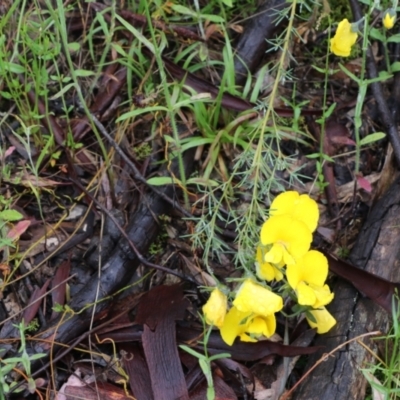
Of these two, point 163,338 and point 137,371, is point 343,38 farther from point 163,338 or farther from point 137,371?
point 137,371

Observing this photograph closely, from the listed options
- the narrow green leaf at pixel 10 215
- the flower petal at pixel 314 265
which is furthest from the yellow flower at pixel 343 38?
the narrow green leaf at pixel 10 215

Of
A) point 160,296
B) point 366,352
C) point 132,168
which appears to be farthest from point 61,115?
point 366,352

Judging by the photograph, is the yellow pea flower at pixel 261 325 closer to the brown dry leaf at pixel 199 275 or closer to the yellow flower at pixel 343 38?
the brown dry leaf at pixel 199 275

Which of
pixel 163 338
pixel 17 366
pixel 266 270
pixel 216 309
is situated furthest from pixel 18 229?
pixel 266 270

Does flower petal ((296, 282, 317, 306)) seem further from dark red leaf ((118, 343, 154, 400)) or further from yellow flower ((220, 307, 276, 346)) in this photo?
dark red leaf ((118, 343, 154, 400))

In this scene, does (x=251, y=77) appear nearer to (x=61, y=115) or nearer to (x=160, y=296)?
(x=61, y=115)

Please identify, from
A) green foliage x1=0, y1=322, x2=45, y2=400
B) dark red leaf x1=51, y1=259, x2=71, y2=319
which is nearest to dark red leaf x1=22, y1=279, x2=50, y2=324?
dark red leaf x1=51, y1=259, x2=71, y2=319
